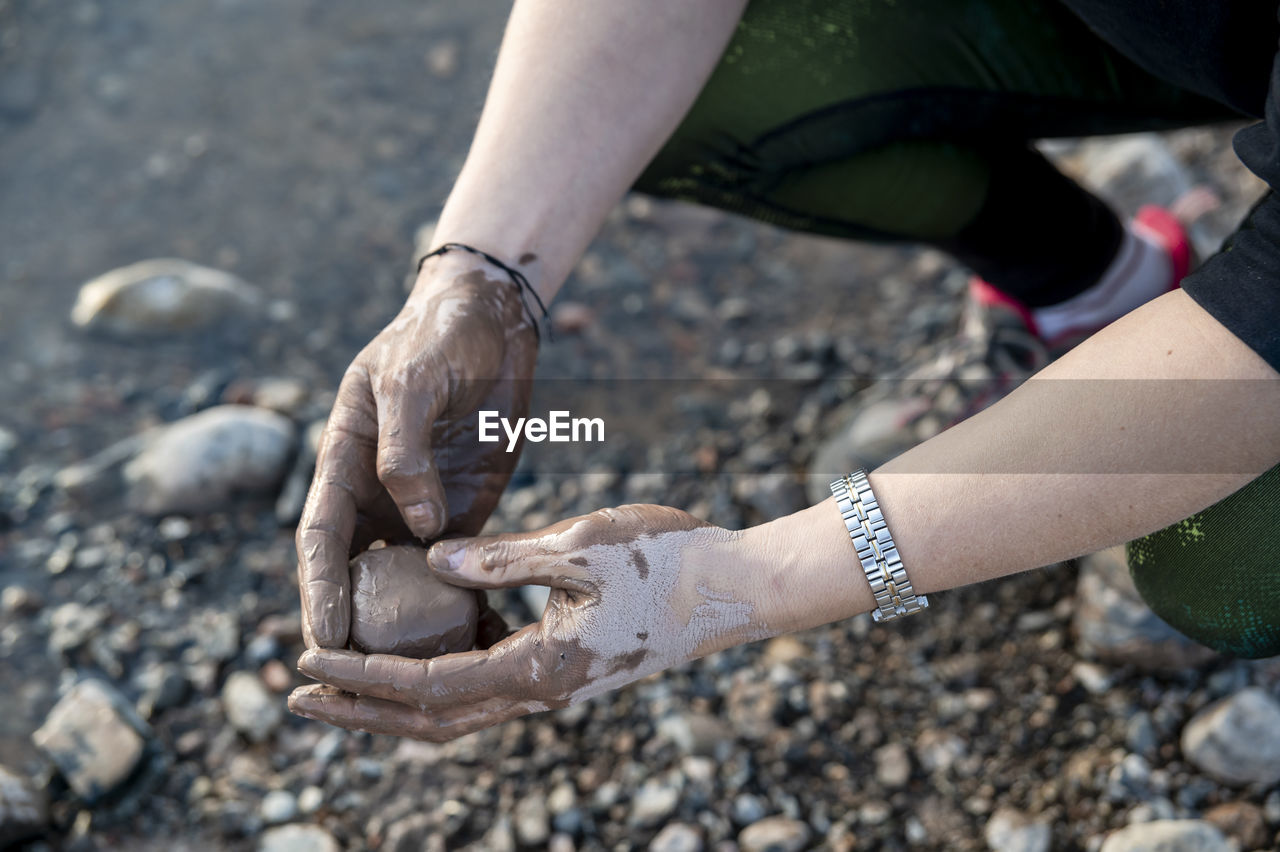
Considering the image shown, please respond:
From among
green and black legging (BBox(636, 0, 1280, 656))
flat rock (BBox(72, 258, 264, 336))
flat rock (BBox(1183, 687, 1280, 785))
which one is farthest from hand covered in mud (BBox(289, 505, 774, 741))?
flat rock (BBox(72, 258, 264, 336))

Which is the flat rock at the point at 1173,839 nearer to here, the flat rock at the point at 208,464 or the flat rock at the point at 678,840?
the flat rock at the point at 678,840

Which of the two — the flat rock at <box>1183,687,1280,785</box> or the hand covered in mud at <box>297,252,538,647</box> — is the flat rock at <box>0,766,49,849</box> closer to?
the hand covered in mud at <box>297,252,538,647</box>

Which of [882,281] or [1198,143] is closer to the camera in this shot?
[882,281]

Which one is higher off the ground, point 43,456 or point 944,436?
point 944,436

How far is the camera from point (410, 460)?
55.7 inches

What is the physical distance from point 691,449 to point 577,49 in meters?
1.07

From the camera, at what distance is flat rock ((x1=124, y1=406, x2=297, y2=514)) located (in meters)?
2.15

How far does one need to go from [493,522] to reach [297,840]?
80cm

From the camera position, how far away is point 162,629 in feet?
6.40

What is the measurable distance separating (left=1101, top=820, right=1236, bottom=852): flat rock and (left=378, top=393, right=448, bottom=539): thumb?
119 cm

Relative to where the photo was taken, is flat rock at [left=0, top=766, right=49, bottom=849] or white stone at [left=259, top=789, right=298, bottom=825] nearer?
flat rock at [left=0, top=766, right=49, bottom=849]

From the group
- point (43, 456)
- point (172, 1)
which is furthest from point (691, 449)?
point (172, 1)

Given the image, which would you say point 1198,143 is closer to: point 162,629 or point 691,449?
point 691,449

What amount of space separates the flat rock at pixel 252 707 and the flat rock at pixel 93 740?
0.15m
